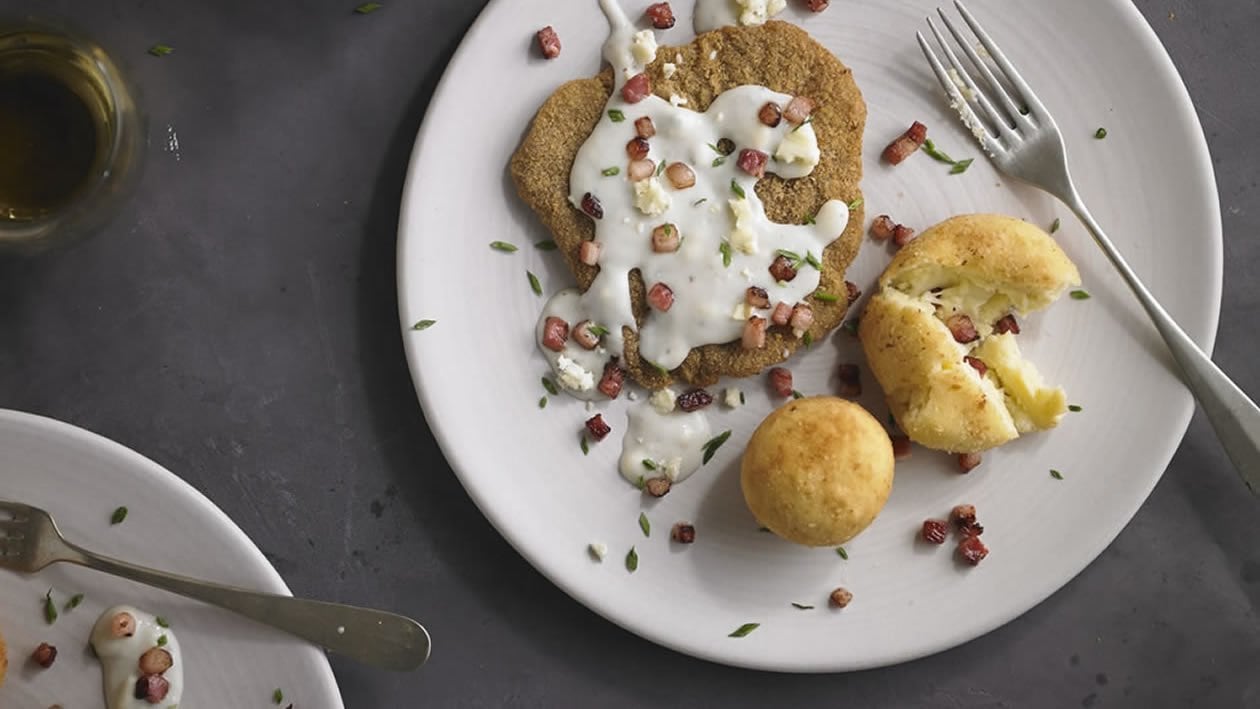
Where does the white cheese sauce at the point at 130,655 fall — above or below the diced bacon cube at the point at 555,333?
below

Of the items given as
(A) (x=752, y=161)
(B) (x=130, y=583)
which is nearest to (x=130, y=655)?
(B) (x=130, y=583)

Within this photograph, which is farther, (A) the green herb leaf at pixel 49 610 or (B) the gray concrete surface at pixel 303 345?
(B) the gray concrete surface at pixel 303 345

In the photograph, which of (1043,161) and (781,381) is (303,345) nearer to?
(781,381)

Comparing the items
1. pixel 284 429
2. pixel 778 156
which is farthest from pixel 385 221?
pixel 778 156

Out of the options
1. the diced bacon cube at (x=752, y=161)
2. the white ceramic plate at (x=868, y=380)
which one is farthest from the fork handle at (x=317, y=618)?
the diced bacon cube at (x=752, y=161)

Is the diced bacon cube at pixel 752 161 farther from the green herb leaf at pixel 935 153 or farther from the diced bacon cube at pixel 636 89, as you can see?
the green herb leaf at pixel 935 153
